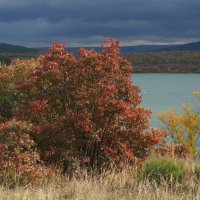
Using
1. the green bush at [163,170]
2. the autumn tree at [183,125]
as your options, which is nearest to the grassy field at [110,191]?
the green bush at [163,170]

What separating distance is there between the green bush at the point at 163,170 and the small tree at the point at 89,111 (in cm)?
193

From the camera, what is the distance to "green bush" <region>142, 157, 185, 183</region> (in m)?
13.0

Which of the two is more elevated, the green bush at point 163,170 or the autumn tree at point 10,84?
the autumn tree at point 10,84

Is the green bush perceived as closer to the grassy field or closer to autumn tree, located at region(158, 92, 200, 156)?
the grassy field

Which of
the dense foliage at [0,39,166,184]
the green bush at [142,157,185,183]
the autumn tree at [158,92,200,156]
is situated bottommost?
the autumn tree at [158,92,200,156]

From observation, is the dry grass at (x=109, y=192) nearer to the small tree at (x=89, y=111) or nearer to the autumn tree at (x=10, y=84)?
the small tree at (x=89, y=111)

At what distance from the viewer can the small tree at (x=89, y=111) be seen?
15672mm

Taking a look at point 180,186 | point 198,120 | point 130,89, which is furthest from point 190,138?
point 180,186

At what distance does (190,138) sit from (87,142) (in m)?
36.6

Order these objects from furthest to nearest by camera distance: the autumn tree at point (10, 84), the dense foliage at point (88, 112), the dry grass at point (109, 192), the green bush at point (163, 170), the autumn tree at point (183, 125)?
the autumn tree at point (183, 125) → the autumn tree at point (10, 84) → the dense foliage at point (88, 112) → the green bush at point (163, 170) → the dry grass at point (109, 192)

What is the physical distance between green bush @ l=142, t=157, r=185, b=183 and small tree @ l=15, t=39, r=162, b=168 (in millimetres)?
1933

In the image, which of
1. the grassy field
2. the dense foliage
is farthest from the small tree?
the grassy field

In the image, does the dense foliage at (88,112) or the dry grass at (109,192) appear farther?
the dense foliage at (88,112)

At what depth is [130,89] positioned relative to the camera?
1655 centimetres
